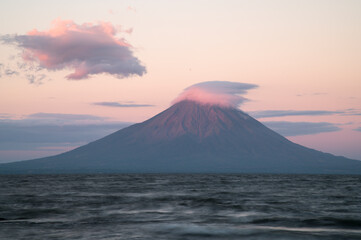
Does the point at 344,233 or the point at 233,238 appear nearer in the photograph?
the point at 233,238

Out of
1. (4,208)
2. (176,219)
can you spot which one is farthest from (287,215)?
(4,208)

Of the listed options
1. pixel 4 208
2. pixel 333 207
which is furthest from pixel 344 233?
pixel 4 208

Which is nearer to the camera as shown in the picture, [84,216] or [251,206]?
[84,216]

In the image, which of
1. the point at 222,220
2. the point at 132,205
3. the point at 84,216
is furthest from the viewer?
the point at 132,205

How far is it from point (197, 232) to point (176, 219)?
271 inches

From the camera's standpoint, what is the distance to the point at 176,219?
3338cm

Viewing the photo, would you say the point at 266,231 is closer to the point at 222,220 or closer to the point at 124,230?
the point at 222,220

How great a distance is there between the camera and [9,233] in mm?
26000

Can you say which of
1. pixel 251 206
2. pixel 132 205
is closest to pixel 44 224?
pixel 132 205

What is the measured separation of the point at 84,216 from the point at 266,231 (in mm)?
14082

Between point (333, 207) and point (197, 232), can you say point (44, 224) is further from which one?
point (333, 207)

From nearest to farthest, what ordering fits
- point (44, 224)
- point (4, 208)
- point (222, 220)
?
point (44, 224) → point (222, 220) → point (4, 208)

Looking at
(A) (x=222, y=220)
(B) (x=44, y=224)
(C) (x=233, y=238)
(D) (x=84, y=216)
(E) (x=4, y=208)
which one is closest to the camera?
(C) (x=233, y=238)

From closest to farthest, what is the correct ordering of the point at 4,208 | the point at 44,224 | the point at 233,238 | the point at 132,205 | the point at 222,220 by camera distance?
the point at 233,238 → the point at 44,224 → the point at 222,220 → the point at 4,208 → the point at 132,205
